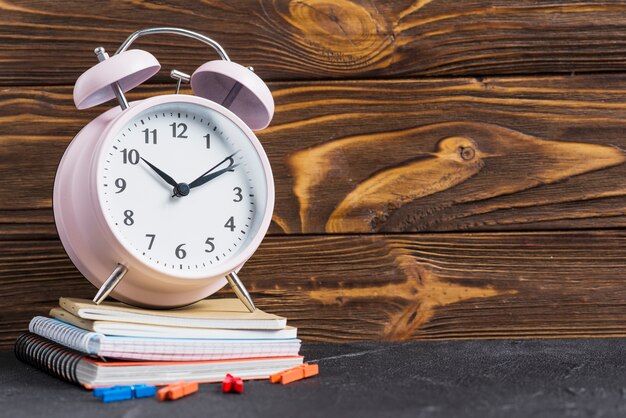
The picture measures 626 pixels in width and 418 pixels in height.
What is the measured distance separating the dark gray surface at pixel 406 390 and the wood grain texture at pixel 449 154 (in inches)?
9.4

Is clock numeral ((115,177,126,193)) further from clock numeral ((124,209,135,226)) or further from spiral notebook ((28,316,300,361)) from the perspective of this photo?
spiral notebook ((28,316,300,361))

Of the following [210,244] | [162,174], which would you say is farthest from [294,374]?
[162,174]

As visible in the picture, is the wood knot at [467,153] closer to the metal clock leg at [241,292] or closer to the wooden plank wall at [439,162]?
the wooden plank wall at [439,162]

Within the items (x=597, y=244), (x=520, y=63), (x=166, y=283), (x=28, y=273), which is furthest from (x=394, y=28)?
(x=28, y=273)

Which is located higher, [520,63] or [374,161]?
[520,63]

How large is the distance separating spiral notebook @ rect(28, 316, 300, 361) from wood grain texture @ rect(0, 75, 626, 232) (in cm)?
32

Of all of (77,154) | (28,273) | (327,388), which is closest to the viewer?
(327,388)

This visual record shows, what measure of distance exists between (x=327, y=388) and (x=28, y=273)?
57 centimetres

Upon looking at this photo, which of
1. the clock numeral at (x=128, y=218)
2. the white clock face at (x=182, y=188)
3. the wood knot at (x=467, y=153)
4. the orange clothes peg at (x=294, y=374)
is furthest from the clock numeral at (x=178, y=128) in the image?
the wood knot at (x=467, y=153)

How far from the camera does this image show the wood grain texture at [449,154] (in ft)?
4.44

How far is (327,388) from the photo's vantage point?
983 mm

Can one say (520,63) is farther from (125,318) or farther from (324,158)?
(125,318)

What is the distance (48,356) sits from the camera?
42.0 inches

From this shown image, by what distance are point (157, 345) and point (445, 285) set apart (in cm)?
55
